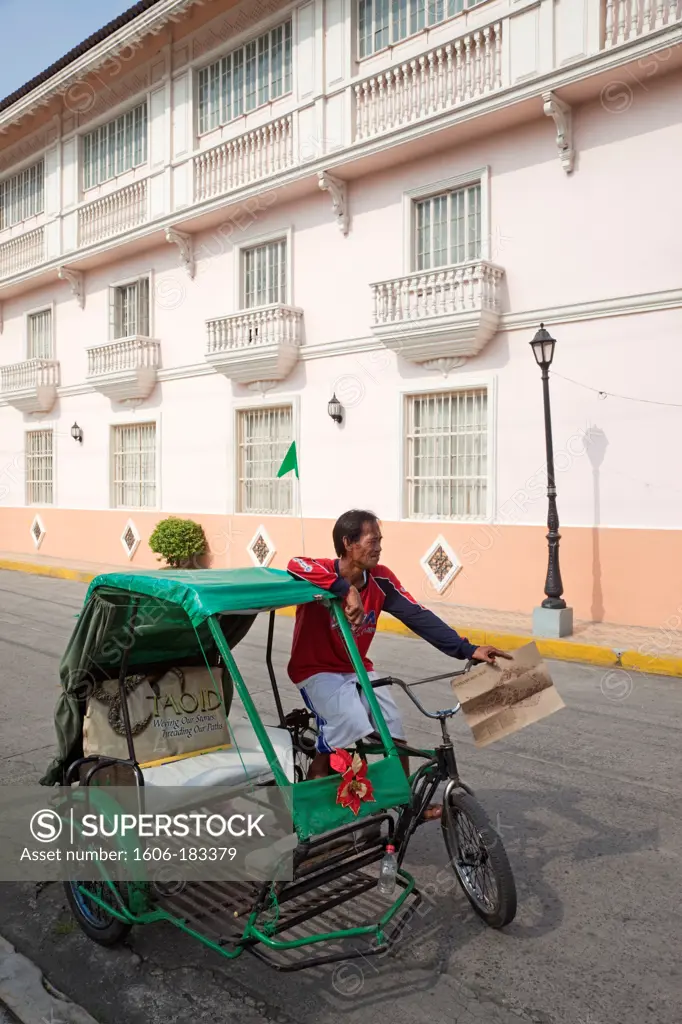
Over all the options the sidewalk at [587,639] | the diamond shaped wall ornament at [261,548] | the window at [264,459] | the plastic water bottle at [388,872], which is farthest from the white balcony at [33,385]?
the plastic water bottle at [388,872]

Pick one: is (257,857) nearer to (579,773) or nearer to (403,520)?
(579,773)

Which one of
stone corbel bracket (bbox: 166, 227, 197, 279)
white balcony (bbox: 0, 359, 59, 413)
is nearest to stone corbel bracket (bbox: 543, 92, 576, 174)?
stone corbel bracket (bbox: 166, 227, 197, 279)

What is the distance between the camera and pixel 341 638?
4004 mm

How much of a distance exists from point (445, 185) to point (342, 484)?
514 centimetres

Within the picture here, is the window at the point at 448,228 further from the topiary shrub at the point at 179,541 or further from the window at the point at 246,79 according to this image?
the topiary shrub at the point at 179,541

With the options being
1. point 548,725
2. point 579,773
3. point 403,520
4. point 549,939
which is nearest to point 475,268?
point 403,520

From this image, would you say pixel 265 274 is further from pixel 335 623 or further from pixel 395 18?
pixel 335 623

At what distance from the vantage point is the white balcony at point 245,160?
15.0 meters

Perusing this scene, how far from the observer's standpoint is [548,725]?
6.92 meters

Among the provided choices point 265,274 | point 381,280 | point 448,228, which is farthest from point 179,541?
point 448,228

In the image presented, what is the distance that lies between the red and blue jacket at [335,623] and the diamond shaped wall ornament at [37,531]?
1935 centimetres

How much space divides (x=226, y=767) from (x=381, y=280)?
A: 35.3 feet

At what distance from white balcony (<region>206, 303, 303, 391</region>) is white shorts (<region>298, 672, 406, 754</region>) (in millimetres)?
11538

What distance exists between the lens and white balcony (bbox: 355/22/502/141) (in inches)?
476
